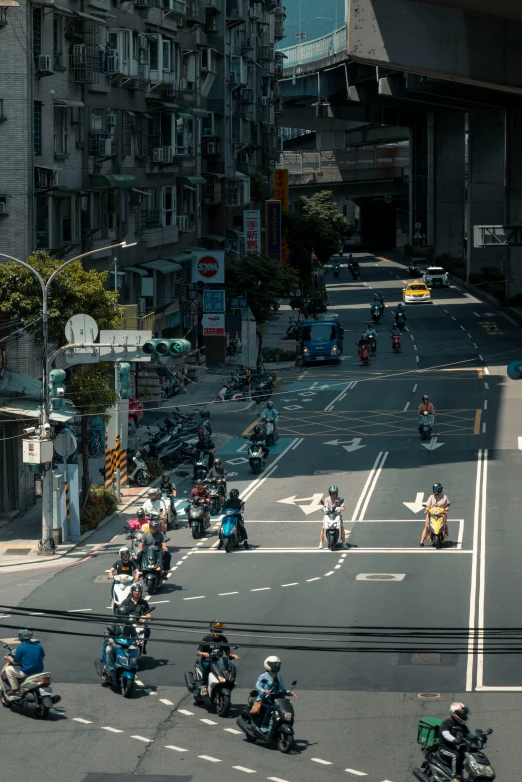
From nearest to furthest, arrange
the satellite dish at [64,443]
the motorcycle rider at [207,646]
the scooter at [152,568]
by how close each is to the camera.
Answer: the motorcycle rider at [207,646] → the scooter at [152,568] → the satellite dish at [64,443]

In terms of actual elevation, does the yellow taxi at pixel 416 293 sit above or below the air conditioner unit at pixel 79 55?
below

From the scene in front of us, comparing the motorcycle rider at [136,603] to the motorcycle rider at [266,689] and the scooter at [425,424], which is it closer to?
the motorcycle rider at [266,689]

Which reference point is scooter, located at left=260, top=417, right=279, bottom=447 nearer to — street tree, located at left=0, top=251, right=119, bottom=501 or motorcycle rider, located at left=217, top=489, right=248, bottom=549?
street tree, located at left=0, top=251, right=119, bottom=501

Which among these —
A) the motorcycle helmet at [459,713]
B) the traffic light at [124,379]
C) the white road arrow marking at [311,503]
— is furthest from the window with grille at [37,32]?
the motorcycle helmet at [459,713]

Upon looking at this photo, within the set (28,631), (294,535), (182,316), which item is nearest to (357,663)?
(28,631)

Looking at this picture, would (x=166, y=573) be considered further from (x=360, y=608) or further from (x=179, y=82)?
Result: (x=179, y=82)

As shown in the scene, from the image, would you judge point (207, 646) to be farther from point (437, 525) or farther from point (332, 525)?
point (437, 525)

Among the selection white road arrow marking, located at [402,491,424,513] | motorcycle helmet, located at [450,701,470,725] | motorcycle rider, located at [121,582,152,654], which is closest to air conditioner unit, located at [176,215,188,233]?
white road arrow marking, located at [402,491,424,513]
